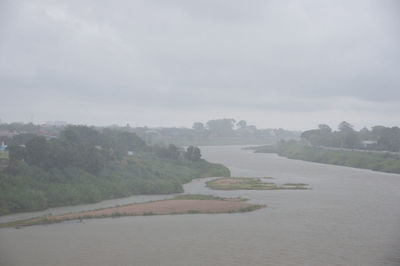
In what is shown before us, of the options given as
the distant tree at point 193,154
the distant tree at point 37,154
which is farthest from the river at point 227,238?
the distant tree at point 193,154

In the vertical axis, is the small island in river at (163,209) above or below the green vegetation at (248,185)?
below

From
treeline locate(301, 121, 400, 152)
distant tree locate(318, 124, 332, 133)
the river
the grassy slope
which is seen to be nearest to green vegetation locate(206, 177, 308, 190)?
the grassy slope

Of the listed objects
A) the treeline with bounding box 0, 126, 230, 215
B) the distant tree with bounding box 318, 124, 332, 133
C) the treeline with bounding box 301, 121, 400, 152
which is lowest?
the treeline with bounding box 0, 126, 230, 215

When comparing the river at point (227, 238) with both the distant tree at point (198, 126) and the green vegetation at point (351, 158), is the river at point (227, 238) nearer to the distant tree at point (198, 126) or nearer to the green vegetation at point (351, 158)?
the green vegetation at point (351, 158)

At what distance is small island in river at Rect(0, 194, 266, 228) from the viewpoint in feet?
70.6

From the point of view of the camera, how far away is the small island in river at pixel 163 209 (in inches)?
847

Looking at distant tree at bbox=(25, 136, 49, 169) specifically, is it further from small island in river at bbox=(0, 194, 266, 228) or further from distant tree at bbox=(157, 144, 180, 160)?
distant tree at bbox=(157, 144, 180, 160)

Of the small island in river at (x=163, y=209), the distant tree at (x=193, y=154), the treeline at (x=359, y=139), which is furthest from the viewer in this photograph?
the treeline at (x=359, y=139)

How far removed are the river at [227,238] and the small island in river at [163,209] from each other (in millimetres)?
898

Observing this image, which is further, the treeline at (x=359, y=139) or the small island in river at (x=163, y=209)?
the treeline at (x=359, y=139)

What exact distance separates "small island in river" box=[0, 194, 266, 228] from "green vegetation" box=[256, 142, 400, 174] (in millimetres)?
30080

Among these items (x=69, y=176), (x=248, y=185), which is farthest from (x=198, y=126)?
(x=69, y=176)

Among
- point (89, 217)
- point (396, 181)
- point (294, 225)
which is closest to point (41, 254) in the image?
point (89, 217)

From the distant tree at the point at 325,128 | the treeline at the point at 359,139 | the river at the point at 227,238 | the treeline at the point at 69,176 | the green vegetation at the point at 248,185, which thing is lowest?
the river at the point at 227,238
